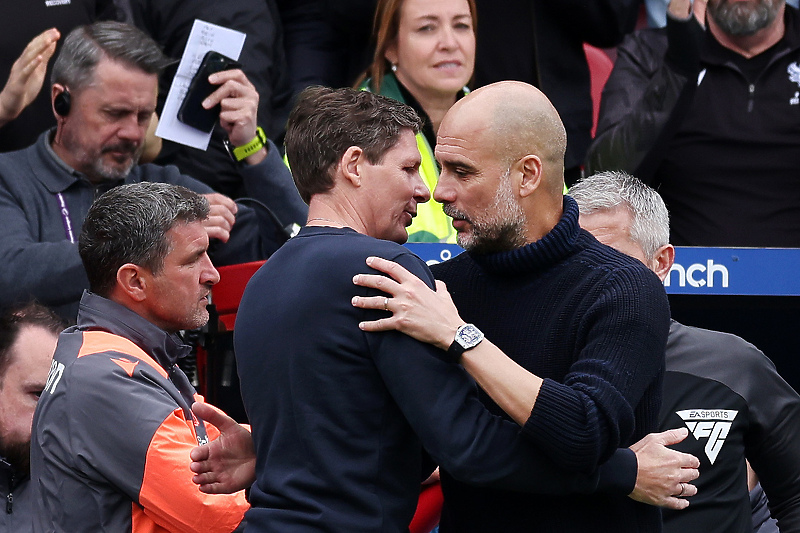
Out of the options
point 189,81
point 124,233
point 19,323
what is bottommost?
point 19,323

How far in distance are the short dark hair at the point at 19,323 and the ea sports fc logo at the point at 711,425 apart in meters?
2.00

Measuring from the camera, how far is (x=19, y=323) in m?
3.55

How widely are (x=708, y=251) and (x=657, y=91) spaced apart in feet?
3.07

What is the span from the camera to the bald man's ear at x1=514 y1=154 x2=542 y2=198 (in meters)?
2.39

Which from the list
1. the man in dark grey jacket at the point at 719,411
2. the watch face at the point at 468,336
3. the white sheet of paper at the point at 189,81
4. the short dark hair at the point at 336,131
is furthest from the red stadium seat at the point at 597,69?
the watch face at the point at 468,336

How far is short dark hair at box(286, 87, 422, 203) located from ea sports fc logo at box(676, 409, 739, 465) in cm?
143

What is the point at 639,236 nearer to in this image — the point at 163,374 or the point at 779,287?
the point at 779,287

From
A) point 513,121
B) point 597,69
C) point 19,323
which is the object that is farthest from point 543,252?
point 597,69

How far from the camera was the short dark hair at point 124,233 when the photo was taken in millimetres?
3008

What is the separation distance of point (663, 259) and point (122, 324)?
5.40 feet

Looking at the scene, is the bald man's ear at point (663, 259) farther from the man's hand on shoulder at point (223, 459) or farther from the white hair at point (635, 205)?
the man's hand on shoulder at point (223, 459)

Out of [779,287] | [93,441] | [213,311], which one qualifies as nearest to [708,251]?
[779,287]

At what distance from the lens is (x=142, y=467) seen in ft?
8.73

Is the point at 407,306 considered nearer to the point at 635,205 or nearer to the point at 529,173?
the point at 529,173
